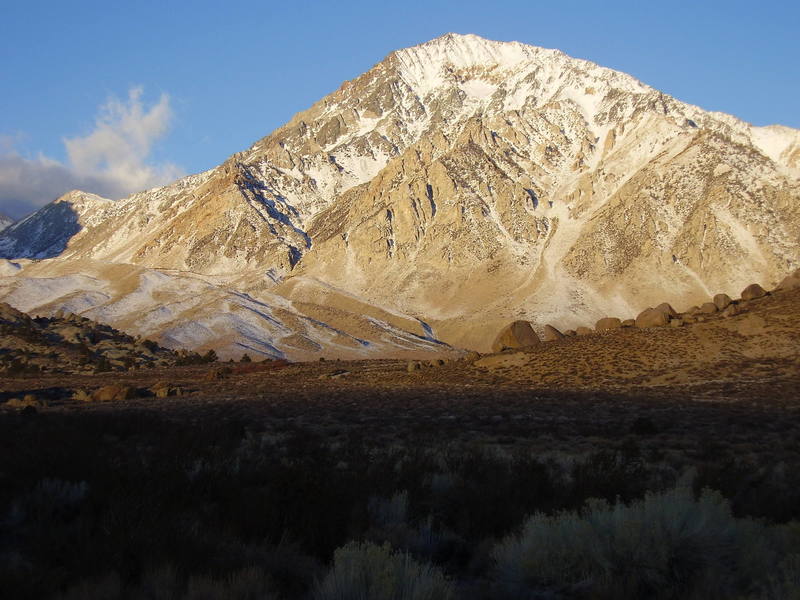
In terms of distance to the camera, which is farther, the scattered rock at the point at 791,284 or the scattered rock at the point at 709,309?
the scattered rock at the point at 709,309

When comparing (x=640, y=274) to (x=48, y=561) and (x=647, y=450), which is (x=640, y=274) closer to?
(x=647, y=450)

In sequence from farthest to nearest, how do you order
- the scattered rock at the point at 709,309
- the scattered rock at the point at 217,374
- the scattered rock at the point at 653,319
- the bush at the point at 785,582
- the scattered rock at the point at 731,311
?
the scattered rock at the point at 217,374, the scattered rock at the point at 709,309, the scattered rock at the point at 653,319, the scattered rock at the point at 731,311, the bush at the point at 785,582

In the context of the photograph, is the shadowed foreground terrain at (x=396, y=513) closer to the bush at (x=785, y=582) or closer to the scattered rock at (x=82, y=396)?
the bush at (x=785, y=582)

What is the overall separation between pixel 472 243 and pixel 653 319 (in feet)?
306

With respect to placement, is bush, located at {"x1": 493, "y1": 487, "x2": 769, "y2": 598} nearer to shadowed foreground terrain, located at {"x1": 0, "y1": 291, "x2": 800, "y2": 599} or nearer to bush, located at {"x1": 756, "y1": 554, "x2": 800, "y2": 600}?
shadowed foreground terrain, located at {"x1": 0, "y1": 291, "x2": 800, "y2": 599}

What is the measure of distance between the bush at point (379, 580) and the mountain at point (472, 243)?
72203 mm

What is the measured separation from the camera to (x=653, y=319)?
41656 mm

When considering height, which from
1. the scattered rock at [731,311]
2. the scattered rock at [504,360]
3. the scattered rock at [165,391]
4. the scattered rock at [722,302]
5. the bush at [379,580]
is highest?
the scattered rock at [722,302]

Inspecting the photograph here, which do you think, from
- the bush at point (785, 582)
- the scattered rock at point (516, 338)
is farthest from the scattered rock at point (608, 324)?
the bush at point (785, 582)

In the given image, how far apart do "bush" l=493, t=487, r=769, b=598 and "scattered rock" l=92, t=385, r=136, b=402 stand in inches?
1091


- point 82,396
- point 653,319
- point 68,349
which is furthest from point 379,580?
point 68,349

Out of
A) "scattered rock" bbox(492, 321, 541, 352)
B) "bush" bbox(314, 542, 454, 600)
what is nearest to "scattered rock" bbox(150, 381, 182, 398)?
"scattered rock" bbox(492, 321, 541, 352)

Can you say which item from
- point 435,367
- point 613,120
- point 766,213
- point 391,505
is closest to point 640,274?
point 766,213

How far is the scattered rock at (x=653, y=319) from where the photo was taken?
134 feet
